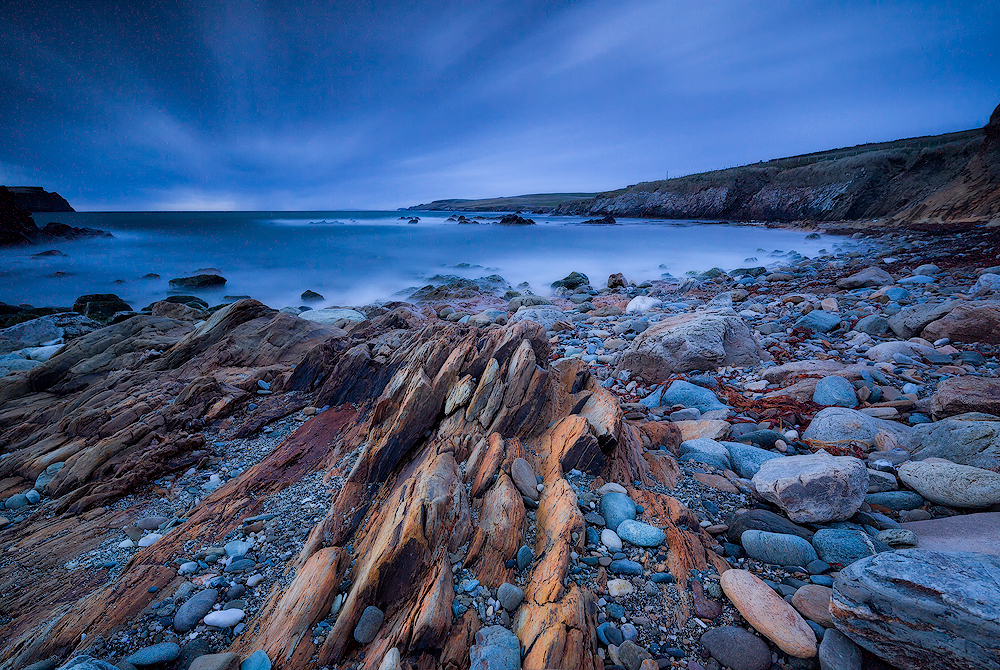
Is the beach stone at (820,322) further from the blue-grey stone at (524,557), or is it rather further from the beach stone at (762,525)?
the blue-grey stone at (524,557)

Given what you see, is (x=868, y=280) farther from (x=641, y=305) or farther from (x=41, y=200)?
(x=41, y=200)

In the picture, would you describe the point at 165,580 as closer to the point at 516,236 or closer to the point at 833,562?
the point at 833,562

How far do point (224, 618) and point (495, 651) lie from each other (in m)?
1.87

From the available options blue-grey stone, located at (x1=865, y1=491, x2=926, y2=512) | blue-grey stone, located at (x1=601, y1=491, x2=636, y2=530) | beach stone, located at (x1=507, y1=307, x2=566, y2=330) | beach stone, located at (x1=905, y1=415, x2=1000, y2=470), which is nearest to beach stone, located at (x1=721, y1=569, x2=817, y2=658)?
blue-grey stone, located at (x1=601, y1=491, x2=636, y2=530)

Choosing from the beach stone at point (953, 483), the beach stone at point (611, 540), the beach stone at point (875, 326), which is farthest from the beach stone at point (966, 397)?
the beach stone at point (611, 540)

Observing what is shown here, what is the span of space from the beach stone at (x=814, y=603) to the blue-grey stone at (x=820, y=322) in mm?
7878

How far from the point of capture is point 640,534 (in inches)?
104

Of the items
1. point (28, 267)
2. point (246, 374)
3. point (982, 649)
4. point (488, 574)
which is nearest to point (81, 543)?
point (246, 374)

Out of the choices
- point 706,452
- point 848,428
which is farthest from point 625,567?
point 848,428

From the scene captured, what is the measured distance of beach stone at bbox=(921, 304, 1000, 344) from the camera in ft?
19.7

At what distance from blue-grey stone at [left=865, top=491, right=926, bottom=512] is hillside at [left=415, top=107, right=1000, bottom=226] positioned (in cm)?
2891

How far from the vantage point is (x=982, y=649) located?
1.57 meters

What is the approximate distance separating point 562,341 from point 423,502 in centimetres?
706

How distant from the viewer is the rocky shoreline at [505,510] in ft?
6.66
